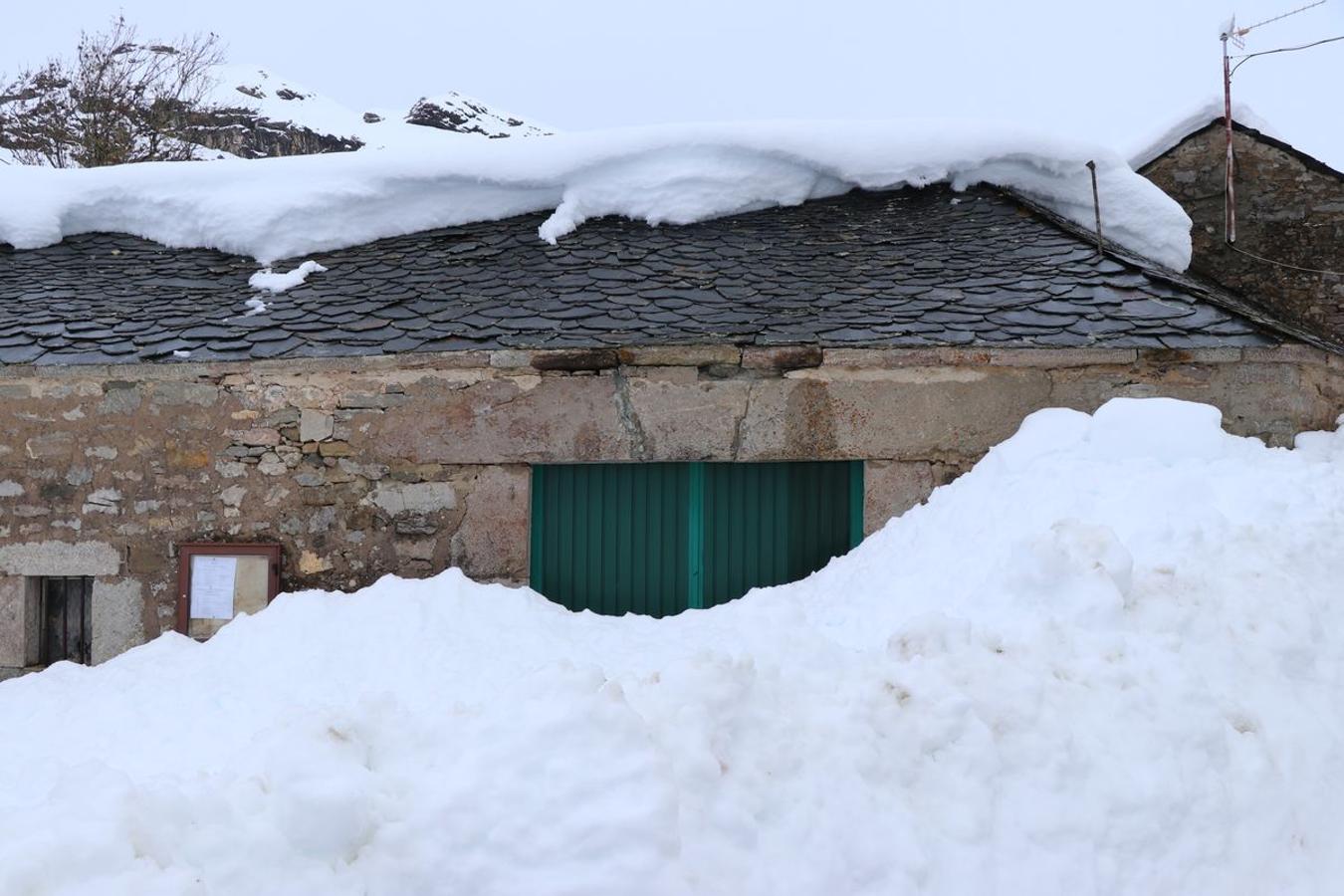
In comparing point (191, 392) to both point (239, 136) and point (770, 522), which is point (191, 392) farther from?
point (239, 136)

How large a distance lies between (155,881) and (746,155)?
19.0ft

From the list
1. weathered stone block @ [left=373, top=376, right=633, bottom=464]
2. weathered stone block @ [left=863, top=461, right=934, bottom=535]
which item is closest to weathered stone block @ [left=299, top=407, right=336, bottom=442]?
weathered stone block @ [left=373, top=376, right=633, bottom=464]

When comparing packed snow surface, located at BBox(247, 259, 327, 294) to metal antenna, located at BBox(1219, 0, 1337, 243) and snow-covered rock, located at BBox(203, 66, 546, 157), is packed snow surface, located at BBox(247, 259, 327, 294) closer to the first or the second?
metal antenna, located at BBox(1219, 0, 1337, 243)

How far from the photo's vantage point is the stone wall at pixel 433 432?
14.9 ft

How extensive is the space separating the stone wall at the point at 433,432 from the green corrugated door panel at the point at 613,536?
8.9 inches

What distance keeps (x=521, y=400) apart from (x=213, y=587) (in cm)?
211

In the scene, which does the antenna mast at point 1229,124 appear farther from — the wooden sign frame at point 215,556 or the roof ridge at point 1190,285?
the wooden sign frame at point 215,556

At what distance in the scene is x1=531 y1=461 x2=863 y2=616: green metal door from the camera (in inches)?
193

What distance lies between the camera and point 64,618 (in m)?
5.03

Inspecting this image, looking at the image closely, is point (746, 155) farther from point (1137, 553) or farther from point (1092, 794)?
point (1092, 794)

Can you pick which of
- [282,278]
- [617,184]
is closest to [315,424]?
[282,278]

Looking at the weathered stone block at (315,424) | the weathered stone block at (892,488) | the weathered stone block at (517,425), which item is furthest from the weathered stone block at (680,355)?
the weathered stone block at (315,424)

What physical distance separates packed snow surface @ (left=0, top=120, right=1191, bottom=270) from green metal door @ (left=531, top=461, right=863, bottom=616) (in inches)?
84.0

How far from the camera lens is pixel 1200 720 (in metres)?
2.57
